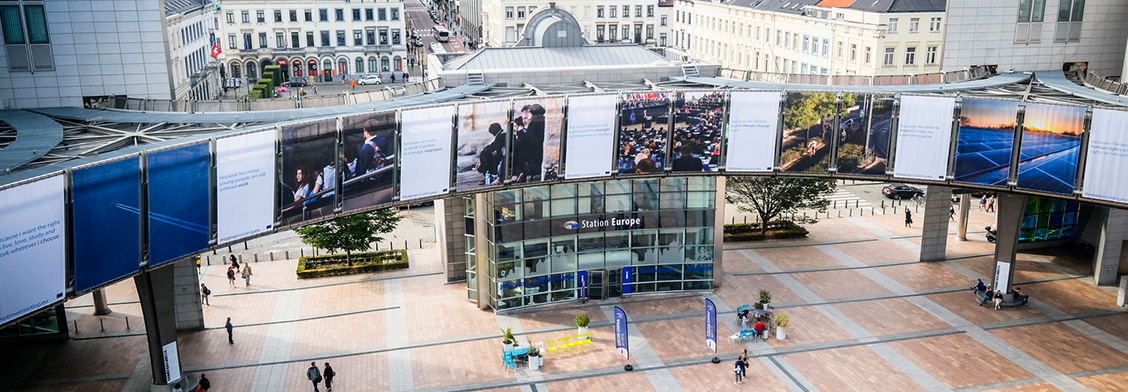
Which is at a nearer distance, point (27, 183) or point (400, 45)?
point (27, 183)

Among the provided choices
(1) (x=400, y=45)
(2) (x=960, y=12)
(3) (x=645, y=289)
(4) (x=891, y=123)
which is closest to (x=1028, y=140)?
(4) (x=891, y=123)

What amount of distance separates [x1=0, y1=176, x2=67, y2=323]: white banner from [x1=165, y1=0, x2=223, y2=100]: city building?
58154mm

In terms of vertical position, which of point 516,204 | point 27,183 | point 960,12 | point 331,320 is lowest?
point 331,320

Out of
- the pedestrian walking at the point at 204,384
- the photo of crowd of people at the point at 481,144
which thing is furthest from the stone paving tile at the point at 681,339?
the pedestrian walking at the point at 204,384

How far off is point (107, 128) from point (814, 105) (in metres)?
32.6

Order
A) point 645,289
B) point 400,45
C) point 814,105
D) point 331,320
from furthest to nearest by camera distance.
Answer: point 400,45 → point 645,289 → point 331,320 → point 814,105

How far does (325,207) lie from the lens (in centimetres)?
3841

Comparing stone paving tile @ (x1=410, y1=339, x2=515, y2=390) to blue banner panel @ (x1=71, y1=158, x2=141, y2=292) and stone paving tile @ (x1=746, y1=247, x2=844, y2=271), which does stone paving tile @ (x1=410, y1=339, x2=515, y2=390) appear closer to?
blue banner panel @ (x1=71, y1=158, x2=141, y2=292)

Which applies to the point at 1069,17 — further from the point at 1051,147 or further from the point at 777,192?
the point at 777,192

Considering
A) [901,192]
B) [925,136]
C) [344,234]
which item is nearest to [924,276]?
[925,136]

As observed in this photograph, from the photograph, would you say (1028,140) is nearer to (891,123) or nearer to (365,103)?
(891,123)

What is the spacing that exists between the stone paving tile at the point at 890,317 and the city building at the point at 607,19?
3194 inches

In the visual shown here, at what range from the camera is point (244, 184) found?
35.3 metres

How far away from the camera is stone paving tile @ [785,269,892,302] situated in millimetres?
51125
